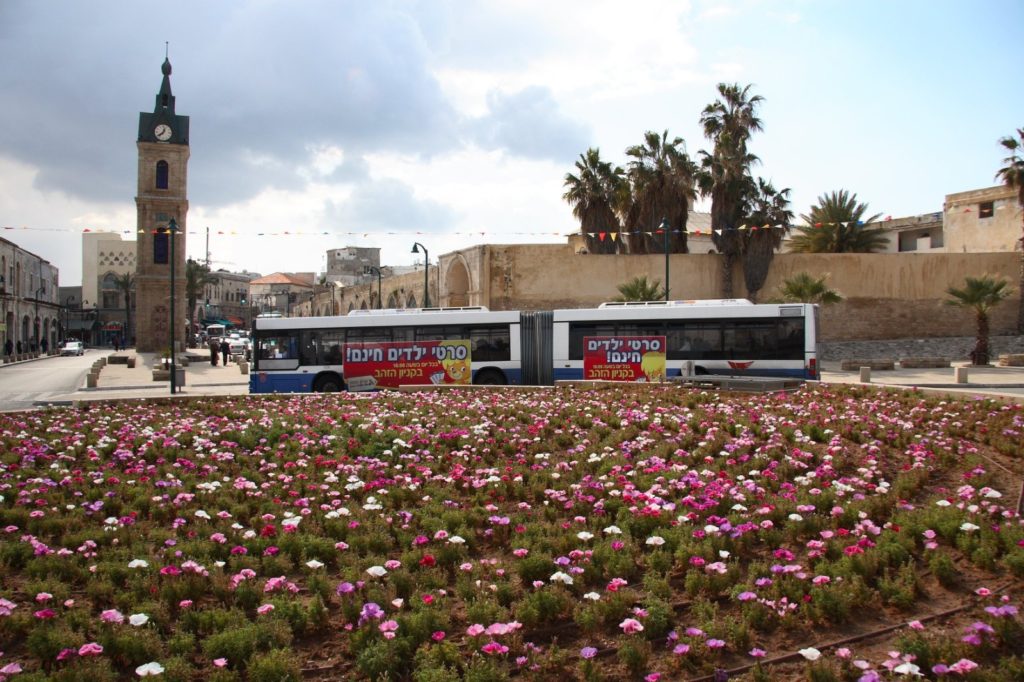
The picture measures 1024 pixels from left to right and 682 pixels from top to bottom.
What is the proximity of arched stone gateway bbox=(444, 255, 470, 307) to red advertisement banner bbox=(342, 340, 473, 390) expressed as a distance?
77.3ft

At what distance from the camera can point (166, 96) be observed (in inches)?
2399

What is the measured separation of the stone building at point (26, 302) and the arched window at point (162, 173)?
43.9 feet

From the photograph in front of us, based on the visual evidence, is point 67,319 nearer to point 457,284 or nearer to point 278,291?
point 278,291

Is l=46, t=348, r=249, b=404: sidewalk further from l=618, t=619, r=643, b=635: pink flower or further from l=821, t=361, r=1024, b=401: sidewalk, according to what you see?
l=821, t=361, r=1024, b=401: sidewalk

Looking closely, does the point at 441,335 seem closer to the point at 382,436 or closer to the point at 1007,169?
the point at 382,436

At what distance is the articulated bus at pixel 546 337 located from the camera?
19891mm

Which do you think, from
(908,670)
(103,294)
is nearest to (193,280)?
(103,294)

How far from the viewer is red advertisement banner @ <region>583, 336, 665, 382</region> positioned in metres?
20.5

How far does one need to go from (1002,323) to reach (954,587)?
42703 mm

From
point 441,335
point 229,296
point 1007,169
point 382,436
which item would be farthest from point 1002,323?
point 229,296

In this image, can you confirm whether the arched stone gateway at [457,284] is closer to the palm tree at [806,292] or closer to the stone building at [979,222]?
the palm tree at [806,292]

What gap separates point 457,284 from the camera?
46.5 meters

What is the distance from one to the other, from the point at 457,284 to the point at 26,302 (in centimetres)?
4214

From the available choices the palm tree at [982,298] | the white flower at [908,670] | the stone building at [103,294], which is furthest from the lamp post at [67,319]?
the white flower at [908,670]
